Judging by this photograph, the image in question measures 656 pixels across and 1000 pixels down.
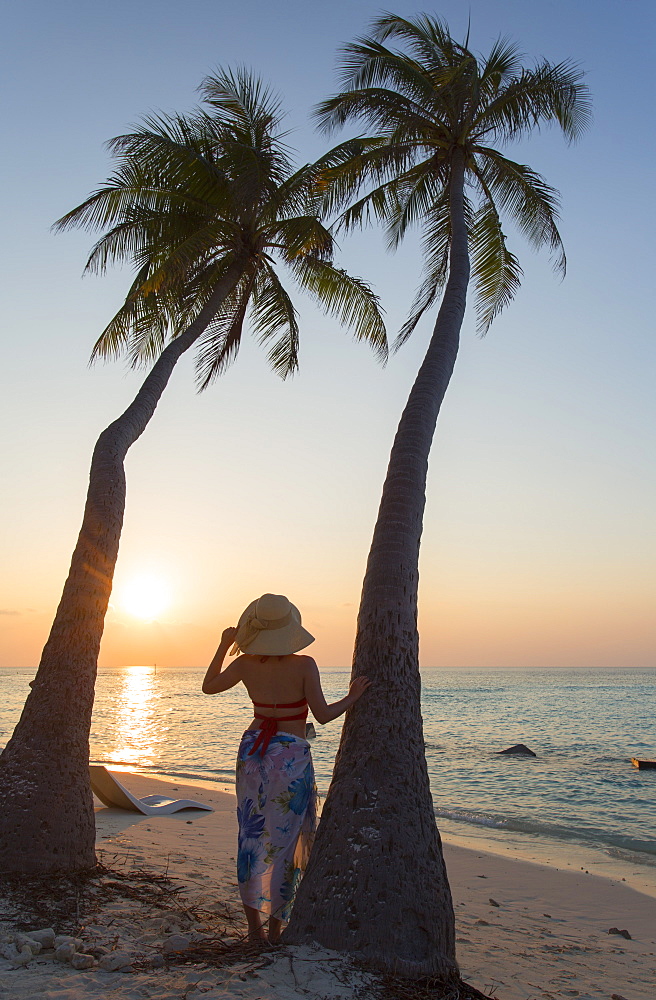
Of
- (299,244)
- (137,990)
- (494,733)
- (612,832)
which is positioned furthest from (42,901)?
(494,733)

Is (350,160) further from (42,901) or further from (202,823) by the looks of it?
(202,823)

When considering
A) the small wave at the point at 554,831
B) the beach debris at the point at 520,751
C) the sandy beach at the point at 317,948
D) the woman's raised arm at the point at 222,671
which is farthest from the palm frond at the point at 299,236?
the beach debris at the point at 520,751

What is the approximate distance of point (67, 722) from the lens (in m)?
6.11

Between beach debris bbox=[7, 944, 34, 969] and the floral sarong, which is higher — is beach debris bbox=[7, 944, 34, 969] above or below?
below

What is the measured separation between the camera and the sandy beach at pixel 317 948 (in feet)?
11.7

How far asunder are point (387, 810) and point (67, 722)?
10.4 ft

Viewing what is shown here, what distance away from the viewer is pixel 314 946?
4020 millimetres

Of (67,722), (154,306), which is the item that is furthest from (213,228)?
(67,722)

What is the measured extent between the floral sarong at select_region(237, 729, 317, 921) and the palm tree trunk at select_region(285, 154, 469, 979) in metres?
0.16

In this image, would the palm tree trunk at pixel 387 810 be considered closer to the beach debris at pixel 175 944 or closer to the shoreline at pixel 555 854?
the beach debris at pixel 175 944

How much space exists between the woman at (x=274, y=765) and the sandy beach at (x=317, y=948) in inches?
16.7

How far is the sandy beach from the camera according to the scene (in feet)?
11.7

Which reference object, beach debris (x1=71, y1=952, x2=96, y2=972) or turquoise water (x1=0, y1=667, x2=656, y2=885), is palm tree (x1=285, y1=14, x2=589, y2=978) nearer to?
beach debris (x1=71, y1=952, x2=96, y2=972)

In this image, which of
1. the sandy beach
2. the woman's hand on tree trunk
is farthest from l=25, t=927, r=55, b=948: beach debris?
the woman's hand on tree trunk
